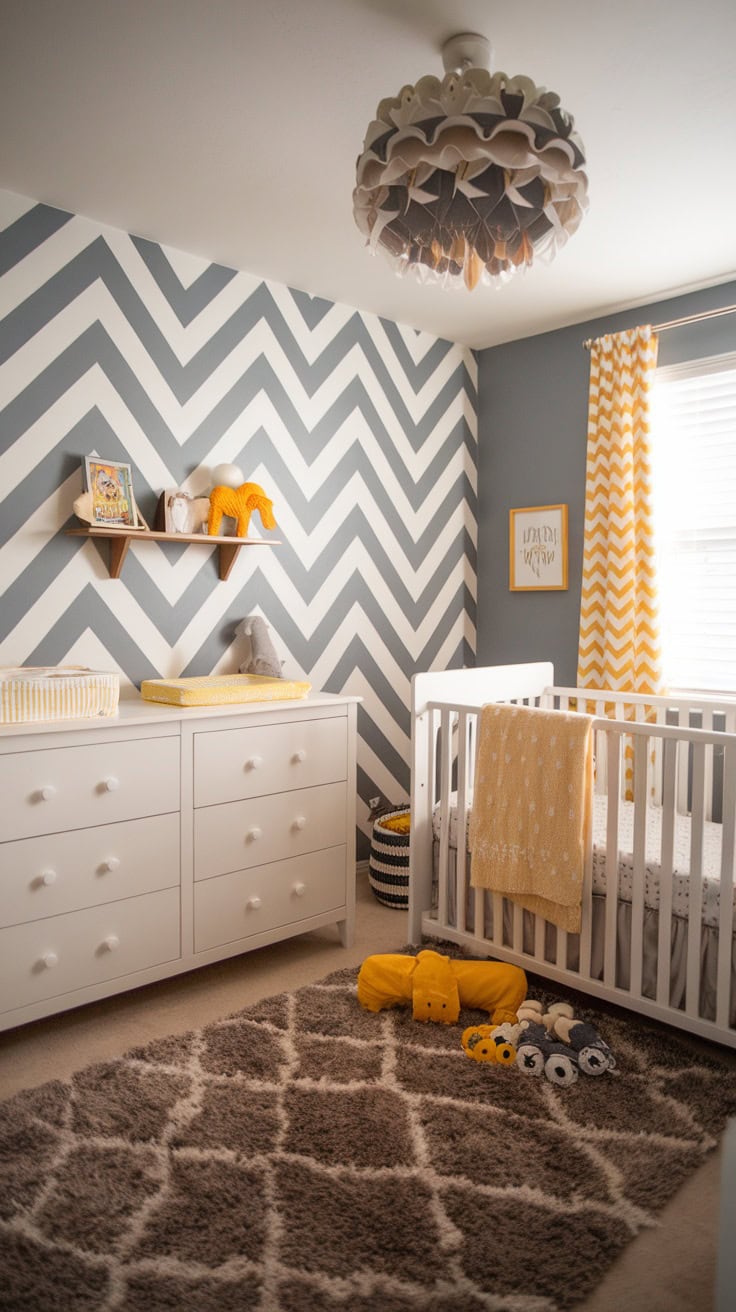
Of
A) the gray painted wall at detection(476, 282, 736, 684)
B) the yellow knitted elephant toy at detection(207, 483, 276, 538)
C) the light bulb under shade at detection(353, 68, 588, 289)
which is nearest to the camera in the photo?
the light bulb under shade at detection(353, 68, 588, 289)

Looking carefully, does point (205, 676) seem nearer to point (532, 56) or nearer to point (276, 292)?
point (276, 292)

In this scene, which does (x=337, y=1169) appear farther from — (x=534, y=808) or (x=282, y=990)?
(x=534, y=808)

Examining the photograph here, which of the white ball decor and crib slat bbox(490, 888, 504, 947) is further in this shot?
the white ball decor

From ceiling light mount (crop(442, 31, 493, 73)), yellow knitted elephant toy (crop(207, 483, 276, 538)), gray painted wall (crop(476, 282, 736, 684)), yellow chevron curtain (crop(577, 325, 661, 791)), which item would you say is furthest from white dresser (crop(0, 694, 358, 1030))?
ceiling light mount (crop(442, 31, 493, 73))

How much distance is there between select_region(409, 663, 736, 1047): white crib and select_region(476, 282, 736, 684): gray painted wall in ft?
2.45

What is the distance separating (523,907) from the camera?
7.62ft

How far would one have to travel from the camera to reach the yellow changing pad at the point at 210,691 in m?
2.41

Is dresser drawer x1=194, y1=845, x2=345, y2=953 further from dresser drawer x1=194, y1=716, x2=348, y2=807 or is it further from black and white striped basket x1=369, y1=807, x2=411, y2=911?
black and white striped basket x1=369, y1=807, x2=411, y2=911

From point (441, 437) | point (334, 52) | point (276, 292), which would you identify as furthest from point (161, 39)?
point (441, 437)

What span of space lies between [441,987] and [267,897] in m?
0.62

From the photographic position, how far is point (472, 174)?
154cm

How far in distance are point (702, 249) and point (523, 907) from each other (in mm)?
2192

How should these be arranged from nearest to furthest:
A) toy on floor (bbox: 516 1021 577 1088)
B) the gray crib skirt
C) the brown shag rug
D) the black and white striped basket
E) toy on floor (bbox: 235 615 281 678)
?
the brown shag rug
toy on floor (bbox: 516 1021 577 1088)
the gray crib skirt
toy on floor (bbox: 235 615 281 678)
the black and white striped basket

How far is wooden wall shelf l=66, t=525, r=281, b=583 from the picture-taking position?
98.3 inches
